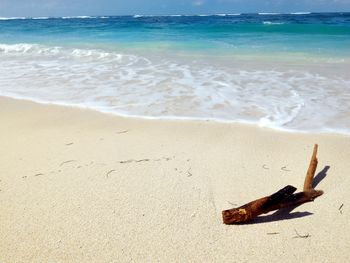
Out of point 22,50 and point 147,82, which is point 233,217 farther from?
point 22,50

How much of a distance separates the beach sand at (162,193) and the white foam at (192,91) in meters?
0.62

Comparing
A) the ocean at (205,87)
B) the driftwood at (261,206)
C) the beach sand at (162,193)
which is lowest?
the ocean at (205,87)

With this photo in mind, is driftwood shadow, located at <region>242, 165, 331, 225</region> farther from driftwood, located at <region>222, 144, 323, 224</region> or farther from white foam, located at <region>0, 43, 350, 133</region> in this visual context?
white foam, located at <region>0, 43, 350, 133</region>

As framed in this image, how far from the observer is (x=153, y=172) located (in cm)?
306

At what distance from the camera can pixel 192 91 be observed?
20.0 ft

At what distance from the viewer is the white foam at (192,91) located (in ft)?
15.7

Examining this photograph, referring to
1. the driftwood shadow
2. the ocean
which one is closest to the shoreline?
the ocean

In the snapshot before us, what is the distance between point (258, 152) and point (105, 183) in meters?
1.54

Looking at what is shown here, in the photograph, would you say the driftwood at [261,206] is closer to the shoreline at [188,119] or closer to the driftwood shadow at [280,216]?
the driftwood shadow at [280,216]

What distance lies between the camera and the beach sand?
2111 millimetres

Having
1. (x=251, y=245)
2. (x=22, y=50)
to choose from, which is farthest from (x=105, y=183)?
(x=22, y=50)

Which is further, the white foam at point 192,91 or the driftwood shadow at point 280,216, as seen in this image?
the white foam at point 192,91

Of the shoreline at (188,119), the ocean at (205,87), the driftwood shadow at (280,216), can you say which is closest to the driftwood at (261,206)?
the driftwood shadow at (280,216)

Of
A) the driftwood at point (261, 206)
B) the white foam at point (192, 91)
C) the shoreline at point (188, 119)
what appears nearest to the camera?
the driftwood at point (261, 206)
